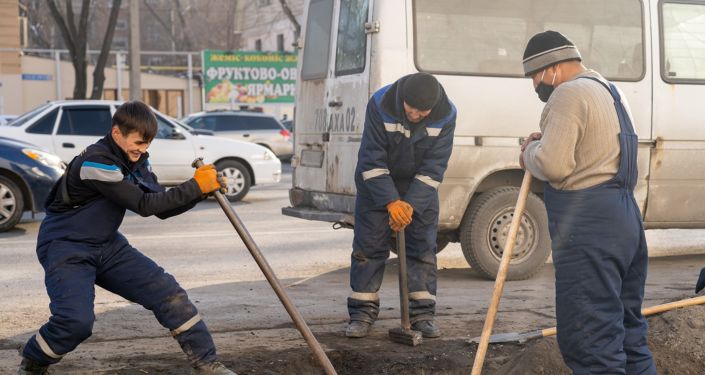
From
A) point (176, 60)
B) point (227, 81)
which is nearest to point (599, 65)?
point (227, 81)

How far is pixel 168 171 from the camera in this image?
1628 centimetres

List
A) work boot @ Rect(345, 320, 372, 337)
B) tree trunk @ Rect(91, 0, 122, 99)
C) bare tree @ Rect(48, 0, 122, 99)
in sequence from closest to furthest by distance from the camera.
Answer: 1. work boot @ Rect(345, 320, 372, 337)
2. tree trunk @ Rect(91, 0, 122, 99)
3. bare tree @ Rect(48, 0, 122, 99)

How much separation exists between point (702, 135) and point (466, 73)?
7.39ft

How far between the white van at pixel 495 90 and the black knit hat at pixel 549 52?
3.78m

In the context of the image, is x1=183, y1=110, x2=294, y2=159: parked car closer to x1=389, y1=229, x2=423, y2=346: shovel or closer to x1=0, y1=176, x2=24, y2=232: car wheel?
x1=0, y1=176, x2=24, y2=232: car wheel

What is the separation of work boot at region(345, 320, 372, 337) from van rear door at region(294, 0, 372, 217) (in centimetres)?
234

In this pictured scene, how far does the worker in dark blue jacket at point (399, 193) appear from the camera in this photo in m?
6.51

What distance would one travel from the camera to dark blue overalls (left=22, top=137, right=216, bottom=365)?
4891 millimetres

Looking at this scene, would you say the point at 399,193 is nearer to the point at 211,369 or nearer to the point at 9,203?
the point at 211,369

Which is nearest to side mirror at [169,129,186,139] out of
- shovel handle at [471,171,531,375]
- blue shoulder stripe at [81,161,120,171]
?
blue shoulder stripe at [81,161,120,171]

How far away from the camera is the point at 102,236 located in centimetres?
500

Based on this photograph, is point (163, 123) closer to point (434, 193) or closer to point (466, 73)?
point (466, 73)

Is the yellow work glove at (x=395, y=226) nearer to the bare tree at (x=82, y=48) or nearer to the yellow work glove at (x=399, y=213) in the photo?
the yellow work glove at (x=399, y=213)

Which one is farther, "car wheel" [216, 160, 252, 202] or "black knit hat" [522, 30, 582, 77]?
"car wheel" [216, 160, 252, 202]
